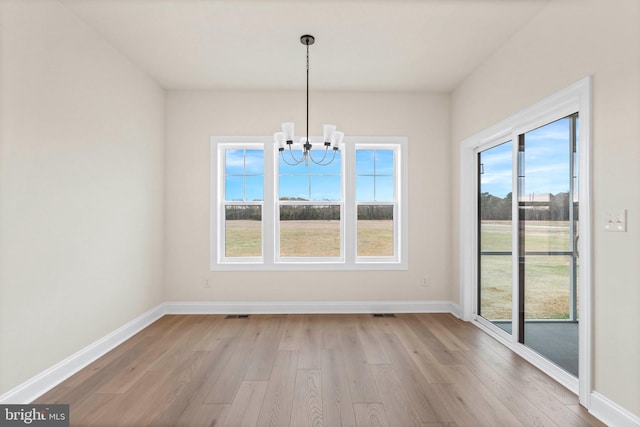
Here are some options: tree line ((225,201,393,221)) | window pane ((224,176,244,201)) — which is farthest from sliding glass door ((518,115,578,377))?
window pane ((224,176,244,201))

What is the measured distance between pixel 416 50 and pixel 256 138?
7.10ft

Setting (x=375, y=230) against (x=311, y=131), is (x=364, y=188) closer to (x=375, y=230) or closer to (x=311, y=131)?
(x=375, y=230)

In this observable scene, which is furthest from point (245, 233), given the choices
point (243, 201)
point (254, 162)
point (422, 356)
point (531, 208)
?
point (531, 208)

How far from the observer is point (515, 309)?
9.99 ft

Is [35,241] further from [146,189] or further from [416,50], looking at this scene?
[416,50]

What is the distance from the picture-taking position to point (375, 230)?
14.5 feet

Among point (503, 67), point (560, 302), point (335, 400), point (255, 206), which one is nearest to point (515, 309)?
point (560, 302)

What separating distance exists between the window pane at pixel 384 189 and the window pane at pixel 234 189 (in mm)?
1836

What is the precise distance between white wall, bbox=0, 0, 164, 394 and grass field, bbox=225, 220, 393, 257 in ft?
3.77

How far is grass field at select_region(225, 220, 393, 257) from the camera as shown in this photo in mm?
4395

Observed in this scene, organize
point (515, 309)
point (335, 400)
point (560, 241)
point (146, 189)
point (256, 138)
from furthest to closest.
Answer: point (256, 138) → point (146, 189) → point (515, 309) → point (560, 241) → point (335, 400)

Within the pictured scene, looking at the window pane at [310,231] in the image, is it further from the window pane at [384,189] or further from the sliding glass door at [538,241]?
the sliding glass door at [538,241]

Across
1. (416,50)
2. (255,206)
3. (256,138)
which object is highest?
(416,50)

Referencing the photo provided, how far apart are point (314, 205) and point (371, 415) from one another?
2.76 meters
